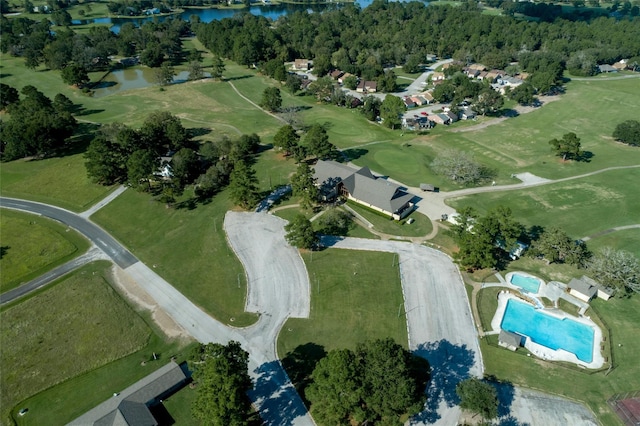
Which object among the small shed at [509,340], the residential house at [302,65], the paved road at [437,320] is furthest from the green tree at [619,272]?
the residential house at [302,65]

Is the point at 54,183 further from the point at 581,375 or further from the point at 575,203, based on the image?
the point at 575,203

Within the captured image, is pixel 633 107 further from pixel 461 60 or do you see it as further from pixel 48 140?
pixel 48 140

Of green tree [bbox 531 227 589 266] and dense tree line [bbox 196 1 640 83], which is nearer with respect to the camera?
green tree [bbox 531 227 589 266]

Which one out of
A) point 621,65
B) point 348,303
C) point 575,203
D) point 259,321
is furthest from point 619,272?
point 621,65

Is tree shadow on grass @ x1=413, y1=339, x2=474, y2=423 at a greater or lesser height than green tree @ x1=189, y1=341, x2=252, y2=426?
lesser

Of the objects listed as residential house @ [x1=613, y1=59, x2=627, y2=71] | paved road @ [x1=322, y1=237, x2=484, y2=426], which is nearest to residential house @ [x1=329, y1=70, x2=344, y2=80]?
paved road @ [x1=322, y1=237, x2=484, y2=426]

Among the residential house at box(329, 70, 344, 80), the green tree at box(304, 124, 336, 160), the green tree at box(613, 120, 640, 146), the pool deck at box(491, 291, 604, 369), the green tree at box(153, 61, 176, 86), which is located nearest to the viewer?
the pool deck at box(491, 291, 604, 369)

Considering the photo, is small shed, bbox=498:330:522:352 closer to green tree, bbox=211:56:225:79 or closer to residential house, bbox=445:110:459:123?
Result: residential house, bbox=445:110:459:123

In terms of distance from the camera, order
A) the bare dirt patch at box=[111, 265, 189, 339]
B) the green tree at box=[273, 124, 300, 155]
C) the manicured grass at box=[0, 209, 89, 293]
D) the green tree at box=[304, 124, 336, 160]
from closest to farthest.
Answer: the bare dirt patch at box=[111, 265, 189, 339] < the manicured grass at box=[0, 209, 89, 293] < the green tree at box=[304, 124, 336, 160] < the green tree at box=[273, 124, 300, 155]
